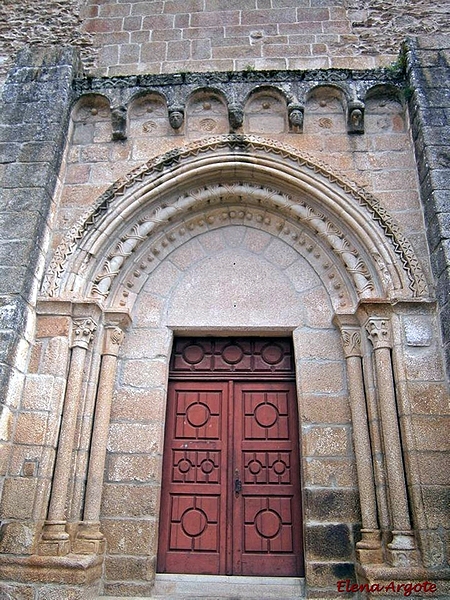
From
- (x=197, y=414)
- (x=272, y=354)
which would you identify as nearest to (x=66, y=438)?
(x=197, y=414)

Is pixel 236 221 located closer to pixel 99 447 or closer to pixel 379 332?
pixel 379 332

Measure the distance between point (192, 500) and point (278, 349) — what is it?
1.52m

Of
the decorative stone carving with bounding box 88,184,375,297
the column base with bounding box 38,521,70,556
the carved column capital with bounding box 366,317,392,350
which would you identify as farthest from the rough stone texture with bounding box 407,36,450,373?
the column base with bounding box 38,521,70,556

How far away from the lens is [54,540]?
355 centimetres

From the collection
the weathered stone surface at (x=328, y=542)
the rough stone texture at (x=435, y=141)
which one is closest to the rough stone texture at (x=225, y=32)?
the rough stone texture at (x=435, y=141)

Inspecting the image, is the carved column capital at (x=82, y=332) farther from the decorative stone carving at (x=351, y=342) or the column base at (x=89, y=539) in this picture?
the decorative stone carving at (x=351, y=342)

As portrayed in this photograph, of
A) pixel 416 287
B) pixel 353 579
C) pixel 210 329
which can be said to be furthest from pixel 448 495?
pixel 210 329

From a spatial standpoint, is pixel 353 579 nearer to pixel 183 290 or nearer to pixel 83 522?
pixel 83 522

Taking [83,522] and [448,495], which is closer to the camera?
[448,495]

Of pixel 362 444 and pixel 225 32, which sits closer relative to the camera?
pixel 362 444

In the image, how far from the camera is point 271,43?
561 centimetres

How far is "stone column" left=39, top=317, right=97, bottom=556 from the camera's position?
11.7ft

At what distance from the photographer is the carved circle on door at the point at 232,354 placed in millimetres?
4629

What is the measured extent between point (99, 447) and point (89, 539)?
2.19ft
